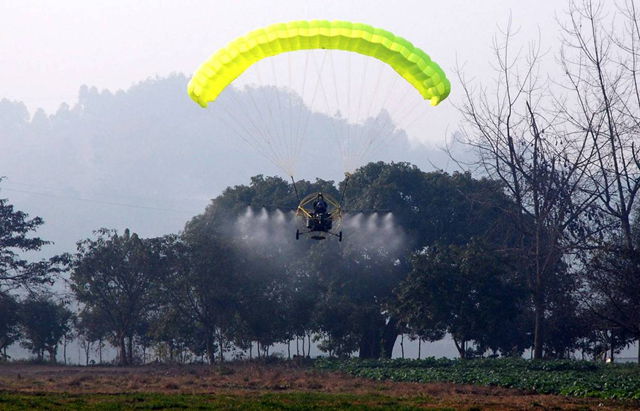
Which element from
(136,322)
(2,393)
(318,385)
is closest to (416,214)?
(136,322)

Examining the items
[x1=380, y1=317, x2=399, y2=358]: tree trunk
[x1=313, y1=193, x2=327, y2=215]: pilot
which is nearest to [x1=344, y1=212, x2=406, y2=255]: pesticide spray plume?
[x1=380, y1=317, x2=399, y2=358]: tree trunk

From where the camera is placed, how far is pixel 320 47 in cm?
3297

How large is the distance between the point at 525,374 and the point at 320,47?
54.7ft

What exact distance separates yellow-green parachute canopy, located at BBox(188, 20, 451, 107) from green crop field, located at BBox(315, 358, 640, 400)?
11925 mm

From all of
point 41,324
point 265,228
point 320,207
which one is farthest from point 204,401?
point 265,228

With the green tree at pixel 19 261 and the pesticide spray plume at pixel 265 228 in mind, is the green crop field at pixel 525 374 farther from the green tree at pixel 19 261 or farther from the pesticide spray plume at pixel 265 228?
the green tree at pixel 19 261

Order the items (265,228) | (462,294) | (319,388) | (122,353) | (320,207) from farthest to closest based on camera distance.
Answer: (265,228)
(122,353)
(462,294)
(319,388)
(320,207)

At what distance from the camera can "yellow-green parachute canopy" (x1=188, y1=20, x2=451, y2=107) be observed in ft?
107

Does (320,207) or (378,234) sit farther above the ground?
(378,234)

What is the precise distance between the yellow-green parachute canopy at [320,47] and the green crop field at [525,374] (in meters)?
11.9

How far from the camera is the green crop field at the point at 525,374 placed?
32.9 metres

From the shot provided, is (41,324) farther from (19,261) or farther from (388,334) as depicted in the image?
(388,334)

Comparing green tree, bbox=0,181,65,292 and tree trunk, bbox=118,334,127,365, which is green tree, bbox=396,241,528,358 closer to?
tree trunk, bbox=118,334,127,365

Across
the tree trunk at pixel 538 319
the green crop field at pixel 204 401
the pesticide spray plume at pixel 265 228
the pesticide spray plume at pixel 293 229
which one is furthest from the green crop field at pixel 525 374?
the pesticide spray plume at pixel 265 228
